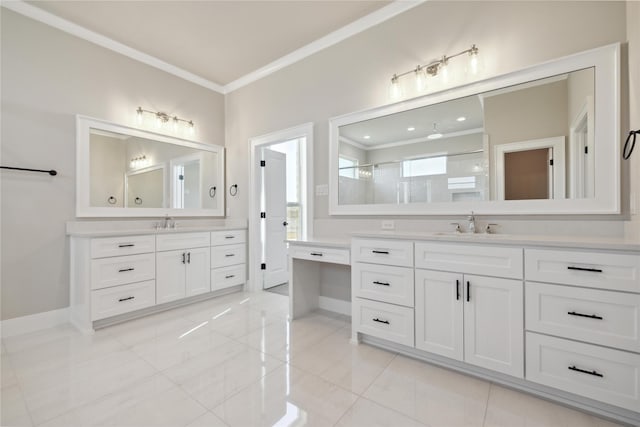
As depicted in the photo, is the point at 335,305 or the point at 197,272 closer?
the point at 335,305

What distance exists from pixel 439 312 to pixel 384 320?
40cm

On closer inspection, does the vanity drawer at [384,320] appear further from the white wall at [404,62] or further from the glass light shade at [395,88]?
the glass light shade at [395,88]

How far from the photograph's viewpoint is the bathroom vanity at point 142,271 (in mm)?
2465

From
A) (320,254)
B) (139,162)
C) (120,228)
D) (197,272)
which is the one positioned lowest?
(197,272)

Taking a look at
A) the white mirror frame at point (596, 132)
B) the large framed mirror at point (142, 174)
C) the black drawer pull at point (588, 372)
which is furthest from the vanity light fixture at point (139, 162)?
the black drawer pull at point (588, 372)

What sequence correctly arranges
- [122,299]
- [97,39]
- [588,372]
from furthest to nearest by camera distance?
1. [97,39]
2. [122,299]
3. [588,372]

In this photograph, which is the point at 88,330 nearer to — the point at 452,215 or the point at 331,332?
the point at 331,332

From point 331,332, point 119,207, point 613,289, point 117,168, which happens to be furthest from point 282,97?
point 613,289

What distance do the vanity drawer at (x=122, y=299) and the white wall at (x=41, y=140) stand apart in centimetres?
53

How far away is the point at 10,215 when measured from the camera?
2.40m

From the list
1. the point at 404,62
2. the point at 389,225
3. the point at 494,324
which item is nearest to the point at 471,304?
the point at 494,324

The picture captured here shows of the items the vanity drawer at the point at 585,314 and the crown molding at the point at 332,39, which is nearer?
the vanity drawer at the point at 585,314

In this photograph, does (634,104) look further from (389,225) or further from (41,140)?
(41,140)

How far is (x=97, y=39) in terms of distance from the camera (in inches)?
114
